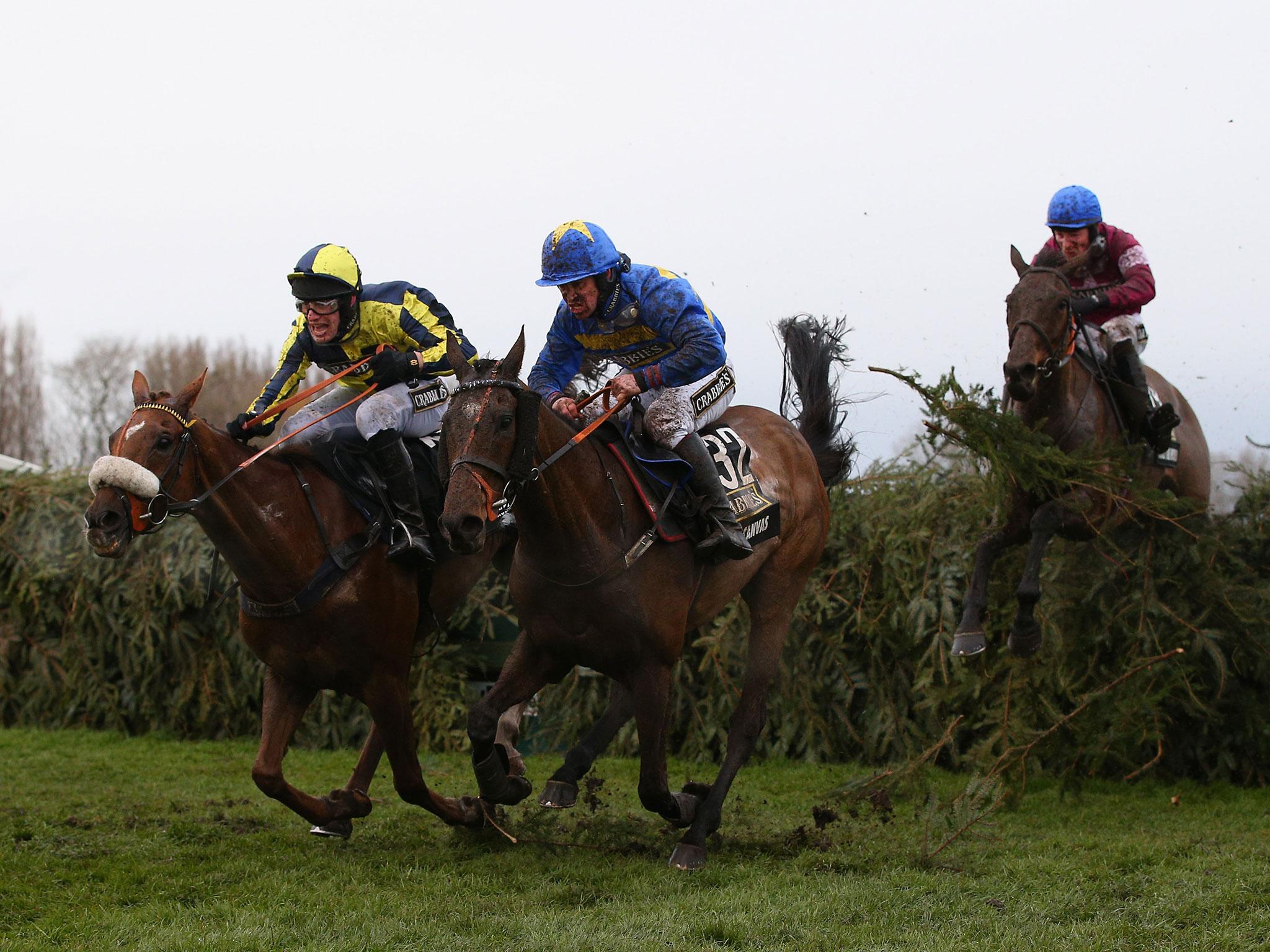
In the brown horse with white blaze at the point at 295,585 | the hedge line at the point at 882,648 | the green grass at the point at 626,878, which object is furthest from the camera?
the hedge line at the point at 882,648

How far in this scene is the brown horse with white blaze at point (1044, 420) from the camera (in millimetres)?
7008

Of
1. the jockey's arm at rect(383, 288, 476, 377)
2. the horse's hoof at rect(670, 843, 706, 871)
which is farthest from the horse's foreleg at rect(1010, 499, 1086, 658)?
the jockey's arm at rect(383, 288, 476, 377)

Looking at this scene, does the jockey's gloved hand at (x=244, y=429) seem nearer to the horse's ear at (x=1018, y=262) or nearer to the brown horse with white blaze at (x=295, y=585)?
the brown horse with white blaze at (x=295, y=585)

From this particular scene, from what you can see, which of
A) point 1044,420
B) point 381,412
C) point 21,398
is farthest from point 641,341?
point 21,398

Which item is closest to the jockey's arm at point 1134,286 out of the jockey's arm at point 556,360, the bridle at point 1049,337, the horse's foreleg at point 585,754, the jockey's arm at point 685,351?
the bridle at point 1049,337

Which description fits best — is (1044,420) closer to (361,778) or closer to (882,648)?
(882,648)

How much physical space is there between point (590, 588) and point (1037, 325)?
3215 mm

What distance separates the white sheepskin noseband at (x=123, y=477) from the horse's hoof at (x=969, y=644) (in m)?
4.58

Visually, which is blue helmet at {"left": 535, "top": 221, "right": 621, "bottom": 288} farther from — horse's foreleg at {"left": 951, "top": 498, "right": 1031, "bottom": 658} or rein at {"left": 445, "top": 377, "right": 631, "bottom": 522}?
horse's foreleg at {"left": 951, "top": 498, "right": 1031, "bottom": 658}

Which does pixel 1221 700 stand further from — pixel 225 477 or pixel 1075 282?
pixel 225 477

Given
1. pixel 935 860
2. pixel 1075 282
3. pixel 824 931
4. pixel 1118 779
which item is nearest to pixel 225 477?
pixel 824 931

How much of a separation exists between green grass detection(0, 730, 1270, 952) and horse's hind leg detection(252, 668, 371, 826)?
0.21m

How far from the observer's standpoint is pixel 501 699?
18.2 feet

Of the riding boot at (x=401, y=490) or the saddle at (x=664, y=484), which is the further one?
the riding boot at (x=401, y=490)
